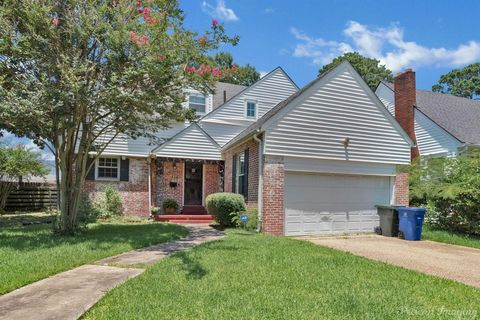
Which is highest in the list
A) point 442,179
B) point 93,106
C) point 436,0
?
point 436,0

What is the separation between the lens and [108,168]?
16750mm

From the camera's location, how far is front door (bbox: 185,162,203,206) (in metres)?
17.3

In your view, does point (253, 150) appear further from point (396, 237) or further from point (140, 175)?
point (140, 175)

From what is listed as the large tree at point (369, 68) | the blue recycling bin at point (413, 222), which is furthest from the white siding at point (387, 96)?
the large tree at point (369, 68)

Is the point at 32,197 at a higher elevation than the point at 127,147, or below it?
below

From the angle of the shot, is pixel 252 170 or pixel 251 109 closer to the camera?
pixel 252 170

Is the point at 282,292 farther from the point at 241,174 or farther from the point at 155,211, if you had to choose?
the point at 155,211

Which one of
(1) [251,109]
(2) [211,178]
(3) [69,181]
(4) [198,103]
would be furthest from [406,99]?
(3) [69,181]

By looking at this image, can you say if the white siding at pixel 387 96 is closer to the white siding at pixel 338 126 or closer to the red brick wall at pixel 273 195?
the white siding at pixel 338 126

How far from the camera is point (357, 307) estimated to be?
14.0ft

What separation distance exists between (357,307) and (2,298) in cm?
425

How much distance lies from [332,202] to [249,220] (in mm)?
2906

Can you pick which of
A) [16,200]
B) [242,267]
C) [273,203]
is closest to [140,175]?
[16,200]

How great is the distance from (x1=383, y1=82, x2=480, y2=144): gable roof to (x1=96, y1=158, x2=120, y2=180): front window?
15164 millimetres
